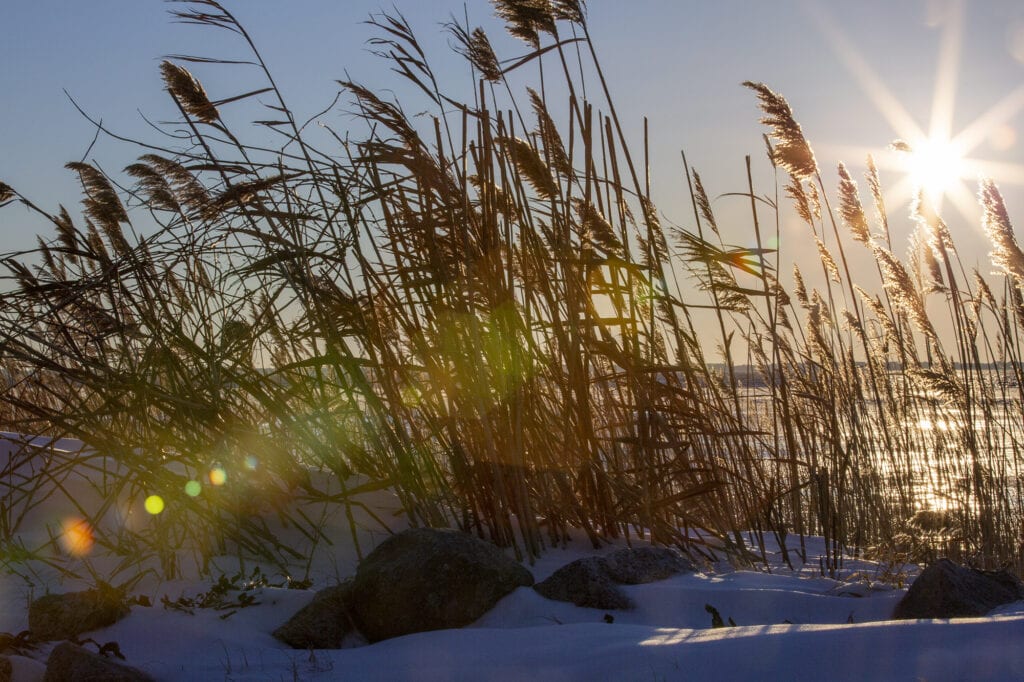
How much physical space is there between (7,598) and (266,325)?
40.8 inches

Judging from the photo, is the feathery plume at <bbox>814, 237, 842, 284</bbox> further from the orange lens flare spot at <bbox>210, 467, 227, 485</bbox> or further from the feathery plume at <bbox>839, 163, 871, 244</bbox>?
the orange lens flare spot at <bbox>210, 467, 227, 485</bbox>

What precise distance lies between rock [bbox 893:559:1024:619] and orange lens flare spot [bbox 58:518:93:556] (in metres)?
2.37

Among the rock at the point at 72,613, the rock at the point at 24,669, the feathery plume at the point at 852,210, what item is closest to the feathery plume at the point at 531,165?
the rock at the point at 72,613

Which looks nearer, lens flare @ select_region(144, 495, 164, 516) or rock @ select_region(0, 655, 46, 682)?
rock @ select_region(0, 655, 46, 682)

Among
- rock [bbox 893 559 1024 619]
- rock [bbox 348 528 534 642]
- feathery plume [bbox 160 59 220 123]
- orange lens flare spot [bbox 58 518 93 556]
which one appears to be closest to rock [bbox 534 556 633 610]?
rock [bbox 348 528 534 642]

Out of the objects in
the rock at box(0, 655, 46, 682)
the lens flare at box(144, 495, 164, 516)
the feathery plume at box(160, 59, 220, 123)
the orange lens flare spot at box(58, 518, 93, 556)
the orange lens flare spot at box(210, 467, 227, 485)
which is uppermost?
the feathery plume at box(160, 59, 220, 123)

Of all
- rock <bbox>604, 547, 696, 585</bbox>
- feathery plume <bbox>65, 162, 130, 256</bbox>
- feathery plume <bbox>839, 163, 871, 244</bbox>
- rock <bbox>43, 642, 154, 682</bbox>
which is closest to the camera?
rock <bbox>43, 642, 154, 682</bbox>

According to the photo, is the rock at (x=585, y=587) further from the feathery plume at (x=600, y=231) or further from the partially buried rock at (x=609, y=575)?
the feathery plume at (x=600, y=231)

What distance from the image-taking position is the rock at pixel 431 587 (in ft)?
7.40

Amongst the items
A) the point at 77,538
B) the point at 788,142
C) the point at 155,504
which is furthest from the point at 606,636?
the point at 788,142

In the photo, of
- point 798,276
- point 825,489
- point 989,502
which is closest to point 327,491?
point 825,489

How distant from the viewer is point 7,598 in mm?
2334

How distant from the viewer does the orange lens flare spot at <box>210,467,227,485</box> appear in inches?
104

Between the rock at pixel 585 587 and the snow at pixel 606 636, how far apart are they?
3cm
